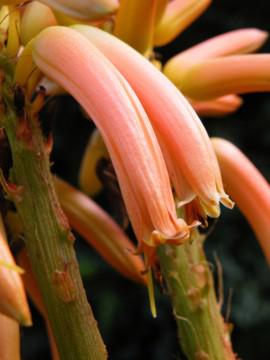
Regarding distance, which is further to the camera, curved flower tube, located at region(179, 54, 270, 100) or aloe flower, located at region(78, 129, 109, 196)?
aloe flower, located at region(78, 129, 109, 196)

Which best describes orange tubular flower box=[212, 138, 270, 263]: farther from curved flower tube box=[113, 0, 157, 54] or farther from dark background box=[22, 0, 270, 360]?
dark background box=[22, 0, 270, 360]

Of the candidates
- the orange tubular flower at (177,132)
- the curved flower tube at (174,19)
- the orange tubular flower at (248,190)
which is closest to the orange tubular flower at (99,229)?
the orange tubular flower at (248,190)

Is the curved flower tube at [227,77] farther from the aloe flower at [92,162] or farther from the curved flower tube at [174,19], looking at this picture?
the aloe flower at [92,162]

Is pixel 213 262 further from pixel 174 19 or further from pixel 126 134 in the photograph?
pixel 126 134

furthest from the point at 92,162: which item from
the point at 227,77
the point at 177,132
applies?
the point at 177,132

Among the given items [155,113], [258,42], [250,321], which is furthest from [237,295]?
[155,113]

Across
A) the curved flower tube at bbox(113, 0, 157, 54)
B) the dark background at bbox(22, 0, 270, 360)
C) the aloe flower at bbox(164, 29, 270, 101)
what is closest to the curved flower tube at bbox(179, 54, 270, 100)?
the aloe flower at bbox(164, 29, 270, 101)

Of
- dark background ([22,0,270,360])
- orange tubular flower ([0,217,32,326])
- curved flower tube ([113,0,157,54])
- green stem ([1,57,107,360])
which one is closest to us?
orange tubular flower ([0,217,32,326])
